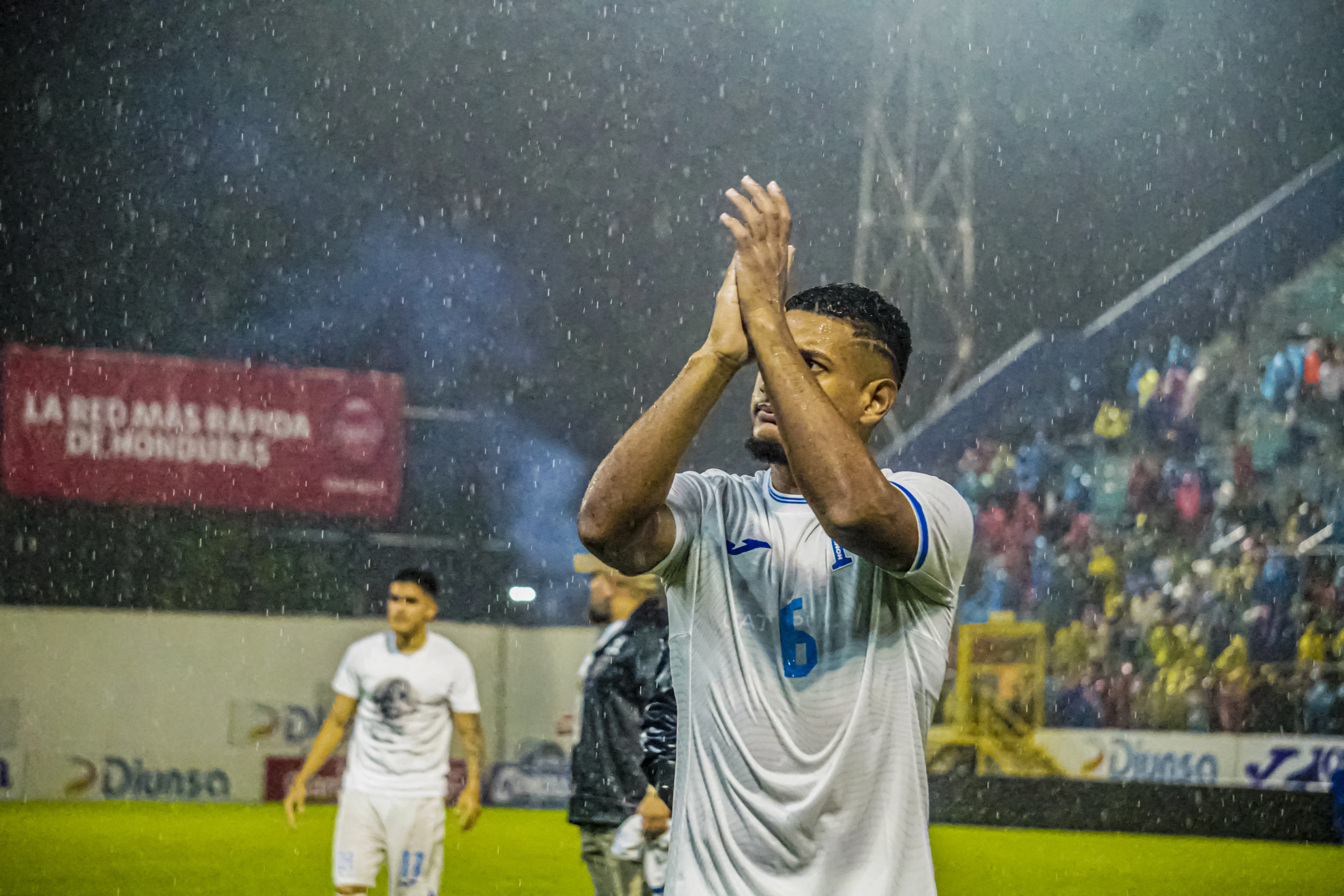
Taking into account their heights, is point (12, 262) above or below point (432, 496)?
above

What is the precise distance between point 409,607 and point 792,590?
4097 mm

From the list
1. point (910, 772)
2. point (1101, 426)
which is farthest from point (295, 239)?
point (910, 772)

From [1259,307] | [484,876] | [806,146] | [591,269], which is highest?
[806,146]

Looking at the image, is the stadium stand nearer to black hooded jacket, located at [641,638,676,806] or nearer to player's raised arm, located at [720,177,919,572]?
black hooded jacket, located at [641,638,676,806]

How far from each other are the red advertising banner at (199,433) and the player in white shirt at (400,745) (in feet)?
34.7

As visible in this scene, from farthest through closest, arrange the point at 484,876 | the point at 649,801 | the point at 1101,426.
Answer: the point at 1101,426 < the point at 484,876 < the point at 649,801

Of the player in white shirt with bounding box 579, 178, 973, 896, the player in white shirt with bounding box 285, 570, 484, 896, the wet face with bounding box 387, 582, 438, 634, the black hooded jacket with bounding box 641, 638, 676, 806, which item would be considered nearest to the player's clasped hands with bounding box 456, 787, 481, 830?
the player in white shirt with bounding box 285, 570, 484, 896

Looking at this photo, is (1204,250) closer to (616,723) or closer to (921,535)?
(616,723)

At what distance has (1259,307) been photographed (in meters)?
15.7

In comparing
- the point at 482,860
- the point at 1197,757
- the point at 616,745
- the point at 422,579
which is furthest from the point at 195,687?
the point at 616,745

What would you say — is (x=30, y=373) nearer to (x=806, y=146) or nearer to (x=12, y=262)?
(x=12, y=262)

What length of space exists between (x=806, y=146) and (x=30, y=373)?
13.9m

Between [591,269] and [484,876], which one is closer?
[484,876]

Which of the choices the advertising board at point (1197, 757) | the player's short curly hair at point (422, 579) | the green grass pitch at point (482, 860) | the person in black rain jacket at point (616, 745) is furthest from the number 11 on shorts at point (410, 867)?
the advertising board at point (1197, 757)
